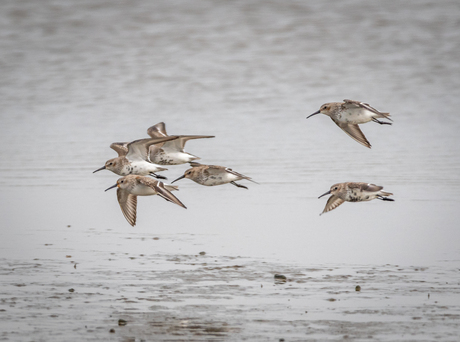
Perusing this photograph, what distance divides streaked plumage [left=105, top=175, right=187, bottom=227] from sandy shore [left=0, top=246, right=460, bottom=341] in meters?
0.63

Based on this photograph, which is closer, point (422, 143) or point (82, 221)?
point (82, 221)

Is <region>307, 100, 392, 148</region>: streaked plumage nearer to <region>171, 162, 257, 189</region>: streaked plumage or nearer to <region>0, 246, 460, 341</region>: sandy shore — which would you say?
<region>171, 162, 257, 189</region>: streaked plumage

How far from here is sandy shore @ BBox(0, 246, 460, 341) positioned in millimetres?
8648

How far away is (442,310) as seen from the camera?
9227mm

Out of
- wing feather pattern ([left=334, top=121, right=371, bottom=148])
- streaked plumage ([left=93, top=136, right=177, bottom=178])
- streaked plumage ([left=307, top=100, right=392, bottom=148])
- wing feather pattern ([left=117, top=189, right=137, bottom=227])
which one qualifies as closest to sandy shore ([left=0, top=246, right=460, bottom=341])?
wing feather pattern ([left=117, top=189, right=137, bottom=227])

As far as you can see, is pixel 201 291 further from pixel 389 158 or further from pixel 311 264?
pixel 389 158

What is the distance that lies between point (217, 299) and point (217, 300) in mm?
32

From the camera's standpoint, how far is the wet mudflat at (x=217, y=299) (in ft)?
28.4

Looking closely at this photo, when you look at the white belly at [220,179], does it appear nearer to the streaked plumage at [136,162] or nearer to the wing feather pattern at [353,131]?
the streaked plumage at [136,162]

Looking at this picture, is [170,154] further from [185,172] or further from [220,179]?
[220,179]

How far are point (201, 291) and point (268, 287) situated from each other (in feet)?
2.50

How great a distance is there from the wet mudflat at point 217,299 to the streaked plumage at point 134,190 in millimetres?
617

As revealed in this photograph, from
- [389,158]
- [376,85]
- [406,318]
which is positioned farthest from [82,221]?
[376,85]

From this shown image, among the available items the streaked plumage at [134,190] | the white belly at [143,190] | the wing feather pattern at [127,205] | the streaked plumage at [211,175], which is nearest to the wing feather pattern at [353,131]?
the streaked plumage at [211,175]
